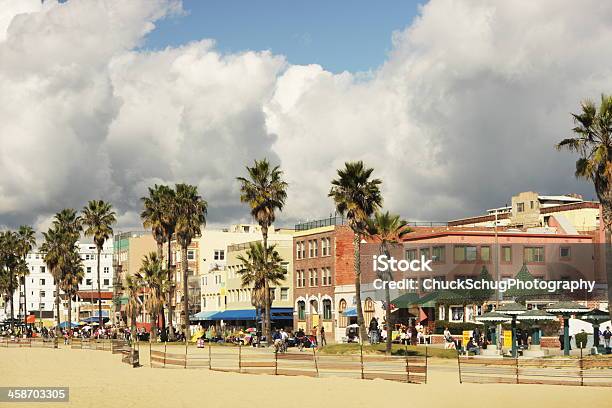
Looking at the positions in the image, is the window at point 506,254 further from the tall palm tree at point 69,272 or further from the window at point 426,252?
the tall palm tree at point 69,272

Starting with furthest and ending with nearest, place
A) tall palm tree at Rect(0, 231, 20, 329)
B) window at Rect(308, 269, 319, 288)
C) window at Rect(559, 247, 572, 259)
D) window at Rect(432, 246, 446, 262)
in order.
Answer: tall palm tree at Rect(0, 231, 20, 329) < window at Rect(308, 269, 319, 288) < window at Rect(559, 247, 572, 259) < window at Rect(432, 246, 446, 262)

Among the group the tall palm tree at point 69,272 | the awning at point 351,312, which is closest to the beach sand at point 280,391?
the awning at point 351,312

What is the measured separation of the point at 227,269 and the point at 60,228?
72.6 feet

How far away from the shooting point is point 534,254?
82.3 m

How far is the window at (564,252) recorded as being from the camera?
83500mm

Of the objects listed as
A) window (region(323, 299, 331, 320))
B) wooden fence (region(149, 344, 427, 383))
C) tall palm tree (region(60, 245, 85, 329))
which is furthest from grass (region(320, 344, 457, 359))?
tall palm tree (region(60, 245, 85, 329))

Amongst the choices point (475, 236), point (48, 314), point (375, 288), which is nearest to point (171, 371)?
point (375, 288)

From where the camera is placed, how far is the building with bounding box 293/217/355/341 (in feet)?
286

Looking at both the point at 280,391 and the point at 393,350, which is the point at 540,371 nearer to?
the point at 280,391

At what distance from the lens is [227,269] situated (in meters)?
110

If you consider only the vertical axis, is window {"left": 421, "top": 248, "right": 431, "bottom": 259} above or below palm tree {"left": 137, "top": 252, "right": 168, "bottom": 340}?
above

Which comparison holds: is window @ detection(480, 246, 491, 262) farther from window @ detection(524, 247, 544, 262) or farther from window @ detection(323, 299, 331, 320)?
window @ detection(323, 299, 331, 320)

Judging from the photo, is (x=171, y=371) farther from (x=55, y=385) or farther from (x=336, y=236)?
(x=336, y=236)

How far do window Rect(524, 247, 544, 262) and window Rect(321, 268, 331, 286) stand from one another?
19.3 meters
